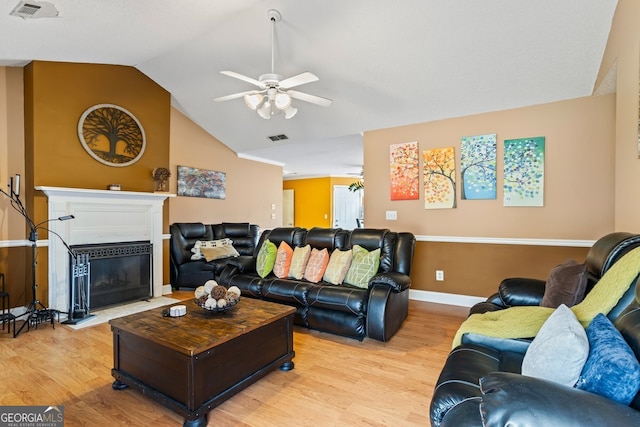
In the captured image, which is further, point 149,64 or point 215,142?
point 215,142

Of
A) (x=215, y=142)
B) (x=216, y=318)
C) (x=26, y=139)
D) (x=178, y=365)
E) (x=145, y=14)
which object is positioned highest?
(x=145, y=14)

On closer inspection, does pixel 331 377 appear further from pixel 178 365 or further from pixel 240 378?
pixel 178 365

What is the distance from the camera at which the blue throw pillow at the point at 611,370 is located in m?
0.86

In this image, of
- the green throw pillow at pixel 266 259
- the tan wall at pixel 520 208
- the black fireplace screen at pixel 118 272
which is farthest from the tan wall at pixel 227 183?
the tan wall at pixel 520 208

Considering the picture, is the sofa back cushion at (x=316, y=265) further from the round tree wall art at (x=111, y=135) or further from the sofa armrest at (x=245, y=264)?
the round tree wall art at (x=111, y=135)

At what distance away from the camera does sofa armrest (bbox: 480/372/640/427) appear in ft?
2.50

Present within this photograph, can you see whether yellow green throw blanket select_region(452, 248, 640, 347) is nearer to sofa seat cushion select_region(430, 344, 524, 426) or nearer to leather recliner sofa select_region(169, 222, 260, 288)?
sofa seat cushion select_region(430, 344, 524, 426)

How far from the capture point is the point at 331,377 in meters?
2.25

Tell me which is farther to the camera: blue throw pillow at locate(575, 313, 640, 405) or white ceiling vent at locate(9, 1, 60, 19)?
white ceiling vent at locate(9, 1, 60, 19)

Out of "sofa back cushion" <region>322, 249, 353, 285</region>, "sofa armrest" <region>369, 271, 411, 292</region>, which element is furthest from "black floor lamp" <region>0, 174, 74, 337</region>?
"sofa armrest" <region>369, 271, 411, 292</region>

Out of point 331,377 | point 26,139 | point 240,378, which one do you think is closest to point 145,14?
point 26,139

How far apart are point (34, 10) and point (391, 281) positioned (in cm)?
363

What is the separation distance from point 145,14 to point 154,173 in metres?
2.24

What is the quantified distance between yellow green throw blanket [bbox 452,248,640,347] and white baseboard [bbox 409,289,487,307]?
2.18 metres
